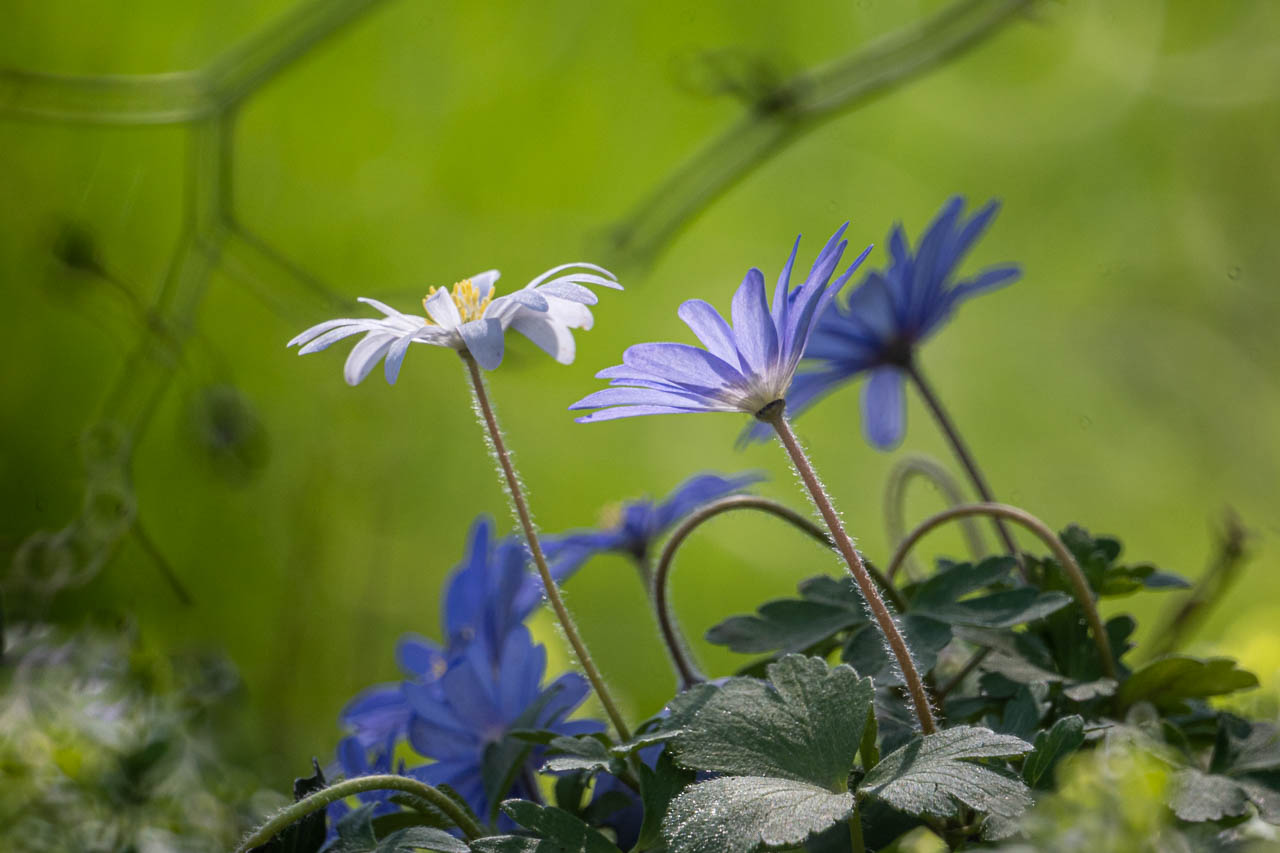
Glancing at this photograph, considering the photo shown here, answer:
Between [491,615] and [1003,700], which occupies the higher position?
[491,615]

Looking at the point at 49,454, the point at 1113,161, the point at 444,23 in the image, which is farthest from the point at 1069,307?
the point at 49,454

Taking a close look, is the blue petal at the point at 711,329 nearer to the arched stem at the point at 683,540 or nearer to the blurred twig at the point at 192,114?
the arched stem at the point at 683,540

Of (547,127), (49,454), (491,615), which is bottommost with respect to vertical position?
(491,615)

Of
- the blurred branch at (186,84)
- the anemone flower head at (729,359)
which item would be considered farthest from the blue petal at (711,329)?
the blurred branch at (186,84)

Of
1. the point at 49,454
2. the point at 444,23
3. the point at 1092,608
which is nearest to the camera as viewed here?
the point at 1092,608

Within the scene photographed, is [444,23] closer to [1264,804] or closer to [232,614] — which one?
[232,614]

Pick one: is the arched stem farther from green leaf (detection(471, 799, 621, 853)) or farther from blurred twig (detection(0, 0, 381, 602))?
blurred twig (detection(0, 0, 381, 602))

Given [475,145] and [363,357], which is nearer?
[363,357]
